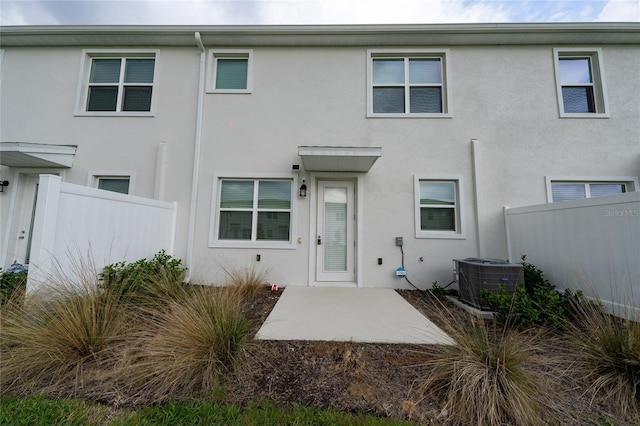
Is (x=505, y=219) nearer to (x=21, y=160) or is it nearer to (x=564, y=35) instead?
(x=564, y=35)

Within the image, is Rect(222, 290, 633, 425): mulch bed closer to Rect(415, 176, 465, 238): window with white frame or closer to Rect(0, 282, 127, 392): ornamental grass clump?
Rect(0, 282, 127, 392): ornamental grass clump

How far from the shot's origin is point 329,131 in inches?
229

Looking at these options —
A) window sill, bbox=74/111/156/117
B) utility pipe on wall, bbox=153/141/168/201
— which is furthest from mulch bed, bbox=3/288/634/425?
window sill, bbox=74/111/156/117

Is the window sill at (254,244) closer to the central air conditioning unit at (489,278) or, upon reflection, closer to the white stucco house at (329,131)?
the white stucco house at (329,131)

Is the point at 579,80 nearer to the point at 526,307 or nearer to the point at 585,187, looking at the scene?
the point at 585,187

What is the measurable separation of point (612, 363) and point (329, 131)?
559cm

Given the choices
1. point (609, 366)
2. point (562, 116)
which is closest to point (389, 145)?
point (562, 116)

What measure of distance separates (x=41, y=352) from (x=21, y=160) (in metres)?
5.56

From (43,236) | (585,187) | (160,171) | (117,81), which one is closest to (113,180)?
(160,171)

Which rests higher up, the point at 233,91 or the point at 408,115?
the point at 233,91

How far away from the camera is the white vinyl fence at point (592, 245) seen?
3.35 meters

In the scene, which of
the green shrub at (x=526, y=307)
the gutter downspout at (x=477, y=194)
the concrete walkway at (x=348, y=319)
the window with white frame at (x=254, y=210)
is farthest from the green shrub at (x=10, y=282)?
the gutter downspout at (x=477, y=194)

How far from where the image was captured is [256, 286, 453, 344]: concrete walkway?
2.97 m

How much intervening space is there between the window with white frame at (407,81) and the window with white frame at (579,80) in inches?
112
